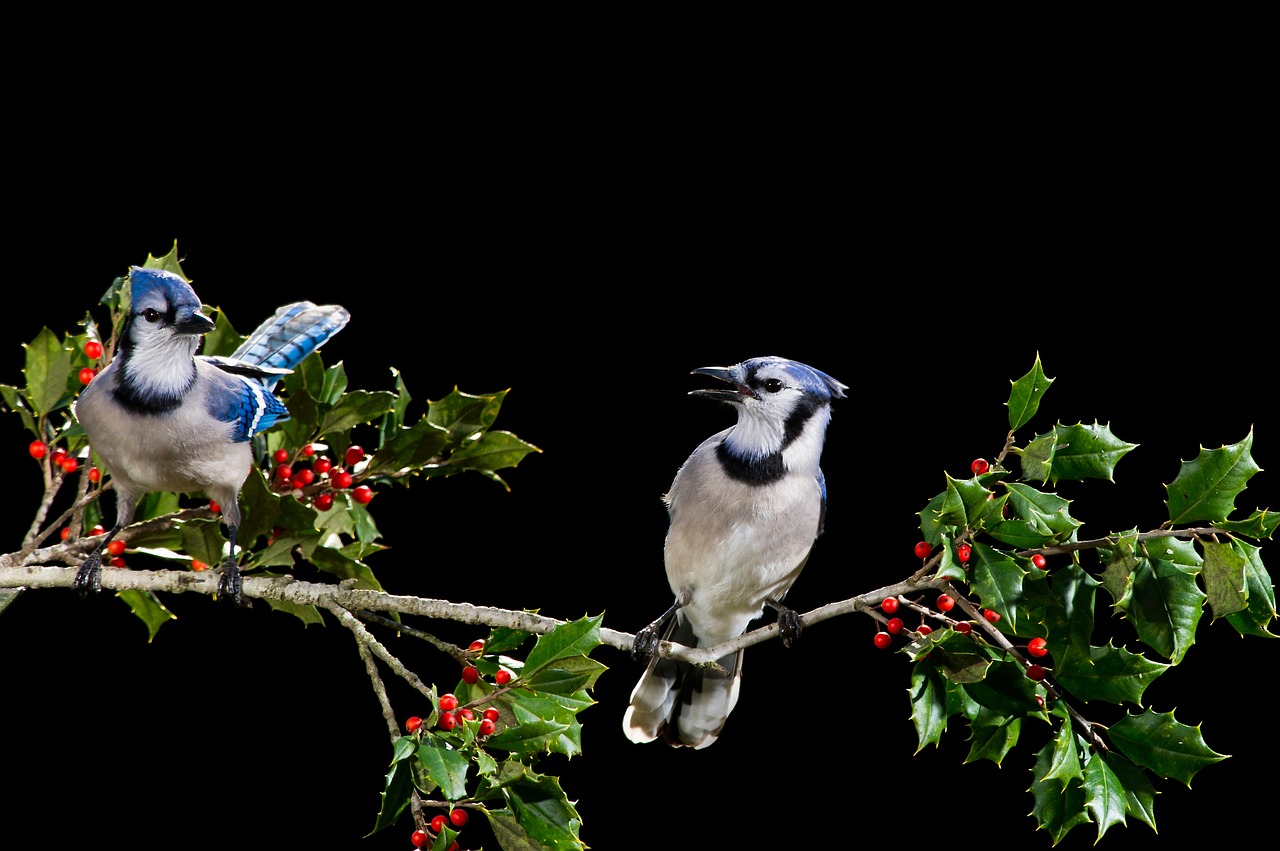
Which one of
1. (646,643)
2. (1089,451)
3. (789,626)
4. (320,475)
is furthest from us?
(320,475)

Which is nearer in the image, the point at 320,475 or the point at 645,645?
the point at 645,645

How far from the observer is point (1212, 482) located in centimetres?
327

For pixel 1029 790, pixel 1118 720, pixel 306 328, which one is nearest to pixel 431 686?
pixel 306 328

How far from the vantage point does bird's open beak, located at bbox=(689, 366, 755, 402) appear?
343 centimetres

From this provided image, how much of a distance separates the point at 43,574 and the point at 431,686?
1485 millimetres

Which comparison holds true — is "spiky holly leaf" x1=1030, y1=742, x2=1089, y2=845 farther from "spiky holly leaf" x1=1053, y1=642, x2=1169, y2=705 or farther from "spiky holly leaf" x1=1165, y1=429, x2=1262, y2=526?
"spiky holly leaf" x1=1165, y1=429, x2=1262, y2=526

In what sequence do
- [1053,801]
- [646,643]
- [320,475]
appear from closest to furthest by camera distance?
1. [1053,801]
2. [646,643]
3. [320,475]

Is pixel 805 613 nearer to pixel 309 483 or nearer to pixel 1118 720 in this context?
pixel 1118 720

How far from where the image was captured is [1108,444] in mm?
3246

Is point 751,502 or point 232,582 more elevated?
point 751,502

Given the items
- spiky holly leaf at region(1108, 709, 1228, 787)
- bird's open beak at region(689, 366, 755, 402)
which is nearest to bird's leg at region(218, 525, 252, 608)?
bird's open beak at region(689, 366, 755, 402)

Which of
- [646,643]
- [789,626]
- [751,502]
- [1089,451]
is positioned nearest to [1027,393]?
[1089,451]

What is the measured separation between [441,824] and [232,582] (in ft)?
3.58

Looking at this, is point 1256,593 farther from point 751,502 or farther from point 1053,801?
point 751,502
